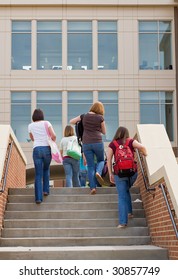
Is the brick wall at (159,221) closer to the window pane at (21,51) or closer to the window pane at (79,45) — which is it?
the window pane at (79,45)

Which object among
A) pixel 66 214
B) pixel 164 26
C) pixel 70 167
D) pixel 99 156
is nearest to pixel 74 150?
pixel 70 167

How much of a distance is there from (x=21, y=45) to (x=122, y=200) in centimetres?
2493

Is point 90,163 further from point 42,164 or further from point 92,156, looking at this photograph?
point 42,164

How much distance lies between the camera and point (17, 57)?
32312 mm

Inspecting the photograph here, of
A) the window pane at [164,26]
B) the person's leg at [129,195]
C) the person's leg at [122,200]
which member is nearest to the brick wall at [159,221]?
the person's leg at [129,195]

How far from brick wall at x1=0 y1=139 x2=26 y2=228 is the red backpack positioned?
1.85 m

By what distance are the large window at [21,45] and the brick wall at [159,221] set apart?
23.8 meters

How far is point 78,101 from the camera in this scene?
31.7 m

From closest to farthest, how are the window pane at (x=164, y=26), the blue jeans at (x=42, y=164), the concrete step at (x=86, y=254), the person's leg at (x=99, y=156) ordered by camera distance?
the concrete step at (x=86, y=254) → the blue jeans at (x=42, y=164) → the person's leg at (x=99, y=156) → the window pane at (x=164, y=26)

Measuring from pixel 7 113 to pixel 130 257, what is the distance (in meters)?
24.9

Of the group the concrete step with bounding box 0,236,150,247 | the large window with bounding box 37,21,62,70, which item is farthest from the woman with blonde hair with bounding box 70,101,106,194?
the large window with bounding box 37,21,62,70

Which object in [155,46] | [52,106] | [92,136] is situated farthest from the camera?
[155,46]

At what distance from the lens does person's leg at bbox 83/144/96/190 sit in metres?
10.0

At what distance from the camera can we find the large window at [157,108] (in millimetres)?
31484
